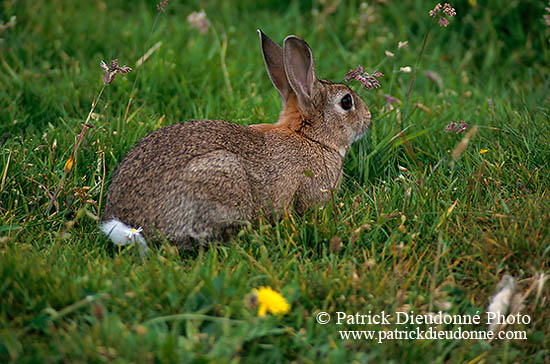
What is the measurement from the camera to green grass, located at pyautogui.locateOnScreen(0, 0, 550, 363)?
294 centimetres

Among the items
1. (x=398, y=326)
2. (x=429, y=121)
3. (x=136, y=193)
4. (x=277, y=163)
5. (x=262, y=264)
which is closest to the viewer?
(x=398, y=326)

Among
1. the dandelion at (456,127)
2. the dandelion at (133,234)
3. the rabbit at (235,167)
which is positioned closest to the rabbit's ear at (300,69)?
the rabbit at (235,167)

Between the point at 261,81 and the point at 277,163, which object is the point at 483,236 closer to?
the point at 277,163

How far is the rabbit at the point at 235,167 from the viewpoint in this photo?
3893 mm

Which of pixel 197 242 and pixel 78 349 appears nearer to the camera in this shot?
Answer: pixel 78 349

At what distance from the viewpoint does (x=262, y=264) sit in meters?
3.47

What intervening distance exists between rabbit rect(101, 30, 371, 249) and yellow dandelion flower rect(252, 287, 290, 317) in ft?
3.51

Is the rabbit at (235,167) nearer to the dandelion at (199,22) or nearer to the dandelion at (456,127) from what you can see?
the dandelion at (456,127)

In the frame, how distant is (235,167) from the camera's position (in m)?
4.05

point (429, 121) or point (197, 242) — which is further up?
point (429, 121)

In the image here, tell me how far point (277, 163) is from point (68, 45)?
10.4ft

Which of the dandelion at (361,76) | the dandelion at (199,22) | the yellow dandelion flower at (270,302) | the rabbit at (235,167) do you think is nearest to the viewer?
the yellow dandelion flower at (270,302)

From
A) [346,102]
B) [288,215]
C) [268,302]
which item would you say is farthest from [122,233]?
[346,102]

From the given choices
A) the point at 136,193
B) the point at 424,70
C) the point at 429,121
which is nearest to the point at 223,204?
the point at 136,193
